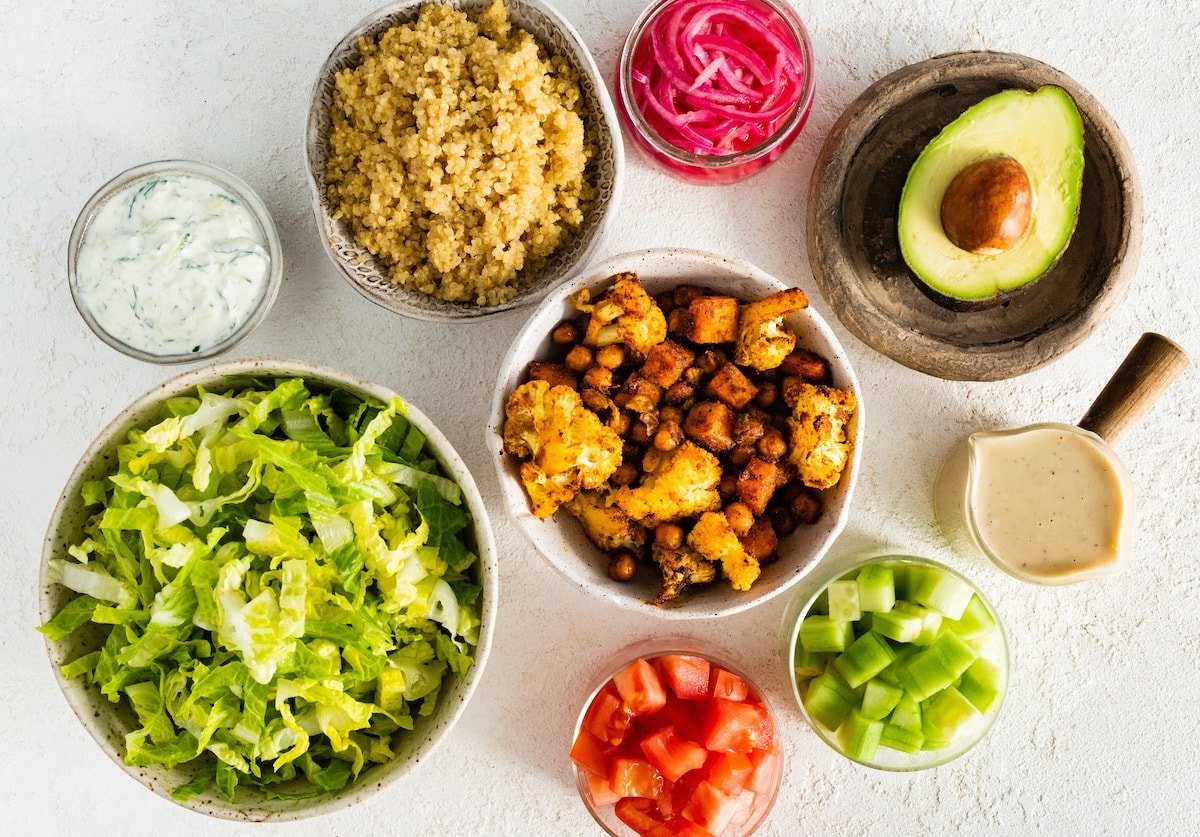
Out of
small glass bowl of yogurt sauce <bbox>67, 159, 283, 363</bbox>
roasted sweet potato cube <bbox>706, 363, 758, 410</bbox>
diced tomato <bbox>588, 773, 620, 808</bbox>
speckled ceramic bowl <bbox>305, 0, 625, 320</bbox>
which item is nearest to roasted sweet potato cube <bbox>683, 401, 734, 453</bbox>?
roasted sweet potato cube <bbox>706, 363, 758, 410</bbox>

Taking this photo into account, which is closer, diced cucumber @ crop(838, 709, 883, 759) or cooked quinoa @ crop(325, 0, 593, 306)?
cooked quinoa @ crop(325, 0, 593, 306)

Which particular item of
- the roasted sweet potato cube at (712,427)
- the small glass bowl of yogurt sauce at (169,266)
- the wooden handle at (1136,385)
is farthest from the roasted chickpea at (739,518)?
the small glass bowl of yogurt sauce at (169,266)

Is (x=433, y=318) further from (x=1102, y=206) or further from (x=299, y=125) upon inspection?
(x=1102, y=206)

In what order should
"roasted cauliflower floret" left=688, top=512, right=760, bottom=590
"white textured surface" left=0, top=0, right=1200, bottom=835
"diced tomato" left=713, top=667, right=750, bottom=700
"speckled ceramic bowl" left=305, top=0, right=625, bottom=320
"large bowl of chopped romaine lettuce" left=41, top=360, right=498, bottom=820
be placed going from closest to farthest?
"large bowl of chopped romaine lettuce" left=41, top=360, right=498, bottom=820 → "roasted cauliflower floret" left=688, top=512, right=760, bottom=590 → "speckled ceramic bowl" left=305, top=0, right=625, bottom=320 → "diced tomato" left=713, top=667, right=750, bottom=700 → "white textured surface" left=0, top=0, right=1200, bottom=835

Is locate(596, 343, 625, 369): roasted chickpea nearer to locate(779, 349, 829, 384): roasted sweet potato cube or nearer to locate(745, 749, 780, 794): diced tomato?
locate(779, 349, 829, 384): roasted sweet potato cube

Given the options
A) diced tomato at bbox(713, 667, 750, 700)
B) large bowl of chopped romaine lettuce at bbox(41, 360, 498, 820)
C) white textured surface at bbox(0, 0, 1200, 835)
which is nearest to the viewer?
large bowl of chopped romaine lettuce at bbox(41, 360, 498, 820)

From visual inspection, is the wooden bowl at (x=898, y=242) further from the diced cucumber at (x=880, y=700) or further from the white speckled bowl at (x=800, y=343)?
the diced cucumber at (x=880, y=700)

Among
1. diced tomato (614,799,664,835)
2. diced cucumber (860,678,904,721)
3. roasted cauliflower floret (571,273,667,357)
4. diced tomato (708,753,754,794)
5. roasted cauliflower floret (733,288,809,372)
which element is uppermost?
roasted cauliflower floret (733,288,809,372)
